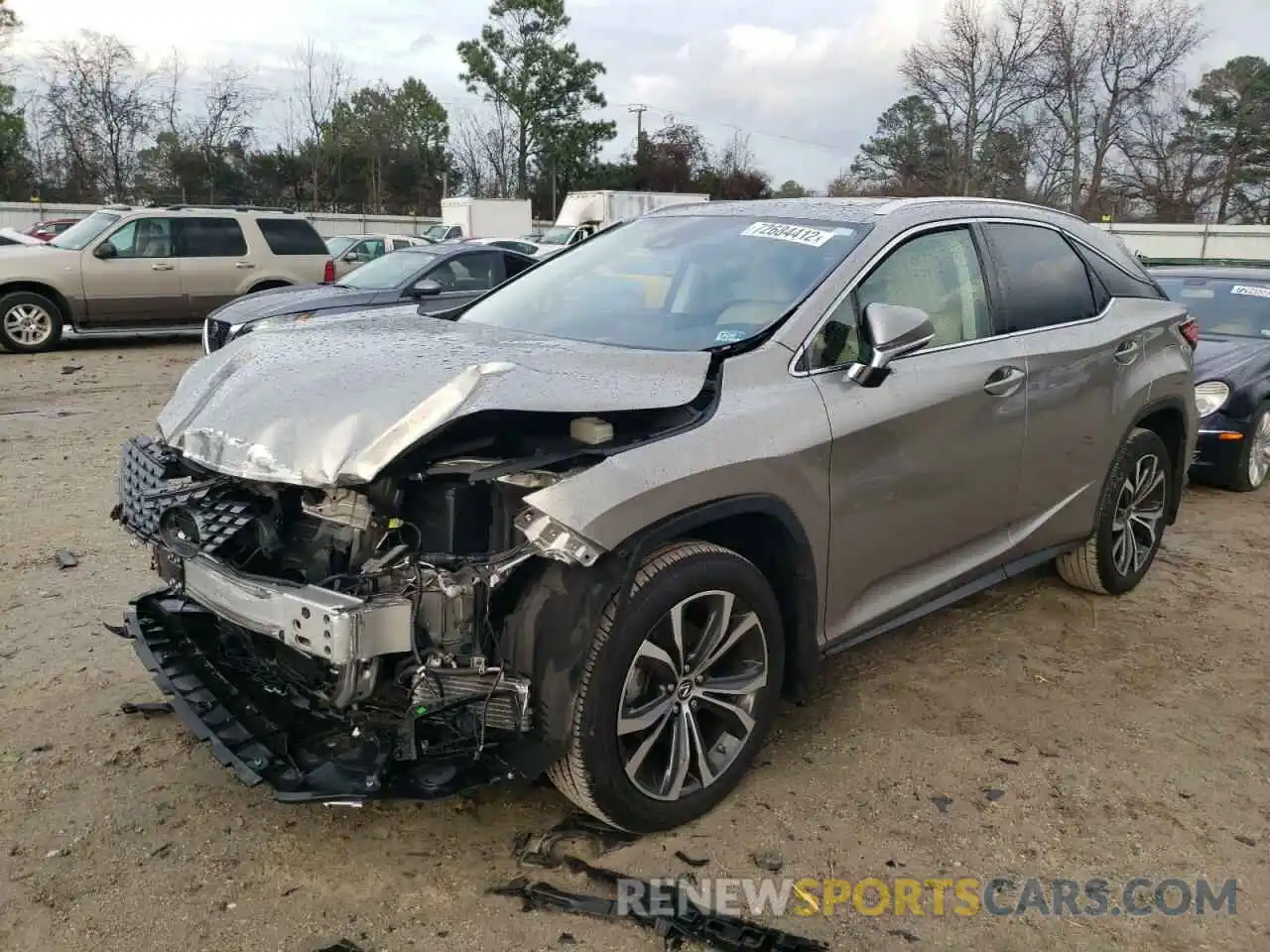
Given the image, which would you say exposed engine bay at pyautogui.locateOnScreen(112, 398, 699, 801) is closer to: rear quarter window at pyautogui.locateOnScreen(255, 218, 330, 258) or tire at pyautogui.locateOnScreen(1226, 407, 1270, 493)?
tire at pyautogui.locateOnScreen(1226, 407, 1270, 493)

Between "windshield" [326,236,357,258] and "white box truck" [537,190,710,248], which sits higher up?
"white box truck" [537,190,710,248]

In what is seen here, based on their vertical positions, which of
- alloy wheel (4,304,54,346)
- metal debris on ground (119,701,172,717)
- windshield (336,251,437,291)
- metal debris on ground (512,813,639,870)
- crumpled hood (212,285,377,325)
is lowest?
metal debris on ground (512,813,639,870)

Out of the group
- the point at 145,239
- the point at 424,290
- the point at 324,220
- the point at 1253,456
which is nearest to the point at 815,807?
the point at 1253,456

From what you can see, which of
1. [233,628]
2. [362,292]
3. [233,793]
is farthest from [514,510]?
[362,292]

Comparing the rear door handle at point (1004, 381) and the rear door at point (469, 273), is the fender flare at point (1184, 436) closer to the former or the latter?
the rear door handle at point (1004, 381)

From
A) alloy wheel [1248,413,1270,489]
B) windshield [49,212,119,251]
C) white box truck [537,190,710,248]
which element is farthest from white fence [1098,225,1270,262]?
windshield [49,212,119,251]

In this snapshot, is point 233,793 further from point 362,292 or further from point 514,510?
point 362,292

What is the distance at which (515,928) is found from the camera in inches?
103

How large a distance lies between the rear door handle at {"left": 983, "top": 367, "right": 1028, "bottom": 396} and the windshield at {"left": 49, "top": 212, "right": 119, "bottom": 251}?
1283 centimetres

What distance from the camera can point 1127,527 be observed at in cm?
496

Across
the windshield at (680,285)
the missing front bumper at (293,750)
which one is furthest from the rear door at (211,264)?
the missing front bumper at (293,750)

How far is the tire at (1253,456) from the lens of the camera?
703 centimetres

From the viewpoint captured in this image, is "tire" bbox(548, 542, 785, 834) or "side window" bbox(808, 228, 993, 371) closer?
"tire" bbox(548, 542, 785, 834)

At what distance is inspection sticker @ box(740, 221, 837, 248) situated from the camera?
3646mm
